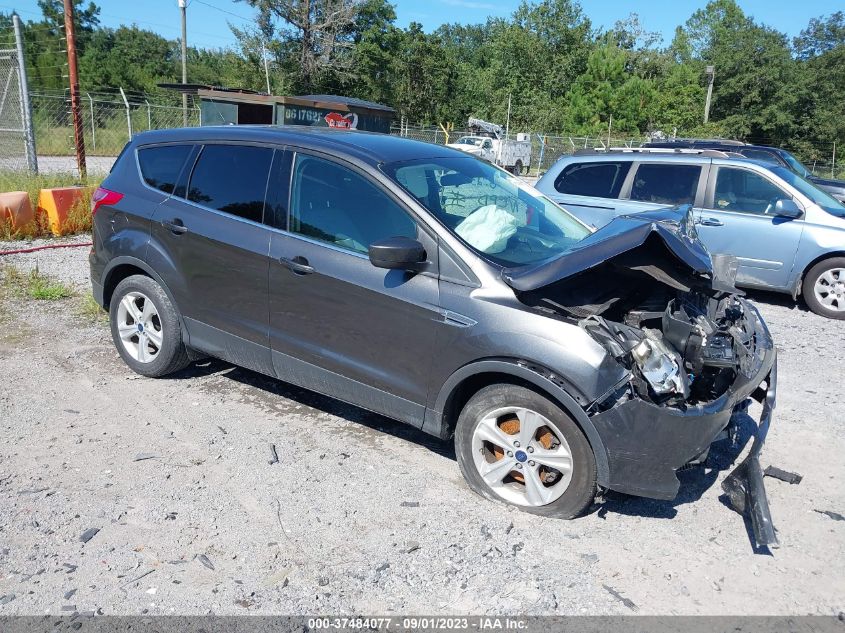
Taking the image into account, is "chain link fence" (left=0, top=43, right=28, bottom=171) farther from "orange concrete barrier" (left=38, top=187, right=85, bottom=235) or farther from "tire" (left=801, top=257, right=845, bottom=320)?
"tire" (left=801, top=257, right=845, bottom=320)

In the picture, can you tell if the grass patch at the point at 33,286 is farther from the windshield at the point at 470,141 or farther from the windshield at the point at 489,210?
the windshield at the point at 470,141

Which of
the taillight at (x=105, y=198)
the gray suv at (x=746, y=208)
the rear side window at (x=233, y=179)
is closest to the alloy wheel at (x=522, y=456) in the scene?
the rear side window at (x=233, y=179)

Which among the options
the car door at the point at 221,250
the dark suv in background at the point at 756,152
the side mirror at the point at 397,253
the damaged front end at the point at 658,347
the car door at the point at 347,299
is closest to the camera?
the damaged front end at the point at 658,347

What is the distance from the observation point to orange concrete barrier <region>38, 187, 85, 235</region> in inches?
395

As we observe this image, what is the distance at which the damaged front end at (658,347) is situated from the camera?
329cm

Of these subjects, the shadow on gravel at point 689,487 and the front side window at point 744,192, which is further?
the front side window at point 744,192

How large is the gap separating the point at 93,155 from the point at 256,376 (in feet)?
74.5

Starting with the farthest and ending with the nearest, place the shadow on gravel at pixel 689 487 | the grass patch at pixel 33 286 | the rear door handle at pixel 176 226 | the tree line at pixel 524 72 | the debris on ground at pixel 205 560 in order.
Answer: the tree line at pixel 524 72, the grass patch at pixel 33 286, the rear door handle at pixel 176 226, the shadow on gravel at pixel 689 487, the debris on ground at pixel 205 560

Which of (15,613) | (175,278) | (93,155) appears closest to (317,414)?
(175,278)

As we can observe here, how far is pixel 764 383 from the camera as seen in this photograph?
4203 mm

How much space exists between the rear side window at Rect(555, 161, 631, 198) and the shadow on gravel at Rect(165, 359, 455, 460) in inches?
201

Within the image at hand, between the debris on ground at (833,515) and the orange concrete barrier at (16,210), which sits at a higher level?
the orange concrete barrier at (16,210)

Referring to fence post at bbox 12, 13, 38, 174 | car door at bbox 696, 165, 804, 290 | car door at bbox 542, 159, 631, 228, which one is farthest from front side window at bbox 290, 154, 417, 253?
fence post at bbox 12, 13, 38, 174

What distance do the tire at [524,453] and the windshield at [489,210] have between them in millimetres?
782
